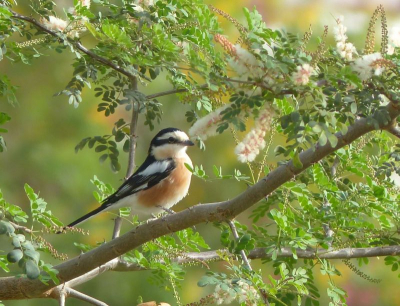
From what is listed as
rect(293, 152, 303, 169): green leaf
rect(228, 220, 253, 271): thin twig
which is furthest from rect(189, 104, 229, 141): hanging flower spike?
rect(228, 220, 253, 271): thin twig

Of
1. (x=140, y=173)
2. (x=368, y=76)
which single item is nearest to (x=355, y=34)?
(x=140, y=173)

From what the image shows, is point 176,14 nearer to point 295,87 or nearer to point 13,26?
point 13,26

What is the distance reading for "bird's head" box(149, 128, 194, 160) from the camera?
433 cm

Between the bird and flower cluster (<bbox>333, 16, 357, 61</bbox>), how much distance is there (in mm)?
2219

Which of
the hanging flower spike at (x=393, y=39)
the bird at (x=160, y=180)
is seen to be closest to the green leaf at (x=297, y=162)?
the hanging flower spike at (x=393, y=39)

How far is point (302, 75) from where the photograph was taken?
176 cm

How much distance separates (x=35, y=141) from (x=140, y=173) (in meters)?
2.60

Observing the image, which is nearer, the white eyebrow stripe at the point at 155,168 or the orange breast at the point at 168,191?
the orange breast at the point at 168,191

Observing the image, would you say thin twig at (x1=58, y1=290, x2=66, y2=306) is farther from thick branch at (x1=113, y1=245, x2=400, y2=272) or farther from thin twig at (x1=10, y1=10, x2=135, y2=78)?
thin twig at (x1=10, y1=10, x2=135, y2=78)

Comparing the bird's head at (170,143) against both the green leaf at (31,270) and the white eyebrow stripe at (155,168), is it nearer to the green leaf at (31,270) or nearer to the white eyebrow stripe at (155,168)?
the white eyebrow stripe at (155,168)

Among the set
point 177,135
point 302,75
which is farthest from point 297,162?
point 177,135

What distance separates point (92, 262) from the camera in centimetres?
263

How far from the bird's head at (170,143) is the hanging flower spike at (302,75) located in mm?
2520

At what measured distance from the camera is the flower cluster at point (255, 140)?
1.86 metres
